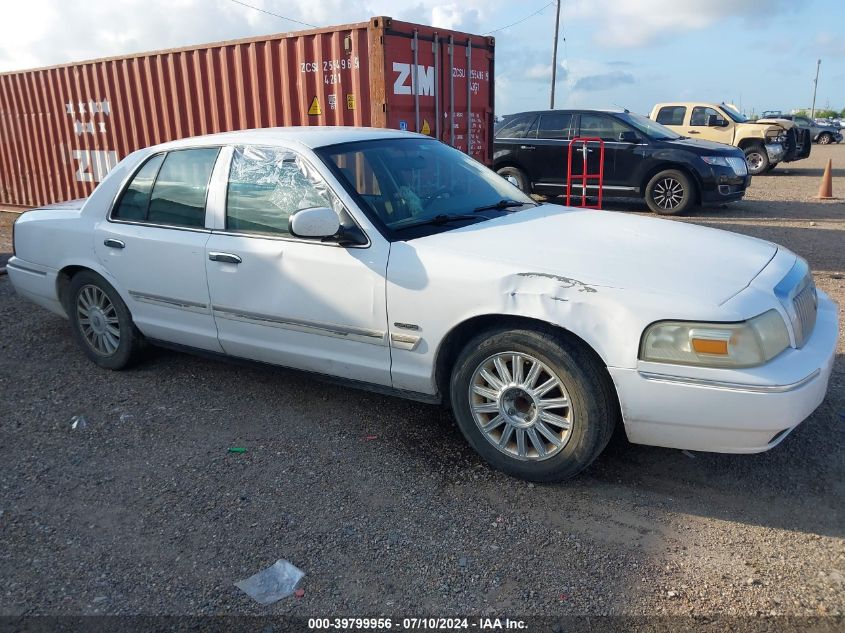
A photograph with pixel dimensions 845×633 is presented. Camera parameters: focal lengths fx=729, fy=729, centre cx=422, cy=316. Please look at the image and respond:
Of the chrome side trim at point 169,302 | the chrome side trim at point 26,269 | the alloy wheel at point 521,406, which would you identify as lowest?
the alloy wheel at point 521,406

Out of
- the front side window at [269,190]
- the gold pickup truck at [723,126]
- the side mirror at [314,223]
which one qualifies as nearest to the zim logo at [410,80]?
the front side window at [269,190]

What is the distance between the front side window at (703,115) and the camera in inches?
697

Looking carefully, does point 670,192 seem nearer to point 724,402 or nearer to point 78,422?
point 724,402

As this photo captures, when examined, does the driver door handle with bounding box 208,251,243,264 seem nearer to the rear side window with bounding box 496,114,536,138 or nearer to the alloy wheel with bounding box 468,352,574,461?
the alloy wheel with bounding box 468,352,574,461

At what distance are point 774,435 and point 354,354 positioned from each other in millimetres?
2008

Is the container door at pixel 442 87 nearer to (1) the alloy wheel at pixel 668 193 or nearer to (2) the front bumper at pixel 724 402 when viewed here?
(1) the alloy wheel at pixel 668 193

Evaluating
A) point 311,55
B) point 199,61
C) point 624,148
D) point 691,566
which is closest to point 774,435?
point 691,566

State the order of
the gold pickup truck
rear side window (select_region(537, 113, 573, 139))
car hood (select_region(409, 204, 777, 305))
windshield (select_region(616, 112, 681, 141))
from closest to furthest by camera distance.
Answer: car hood (select_region(409, 204, 777, 305))
windshield (select_region(616, 112, 681, 141))
rear side window (select_region(537, 113, 573, 139))
the gold pickup truck

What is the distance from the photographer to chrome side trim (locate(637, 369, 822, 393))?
114 inches

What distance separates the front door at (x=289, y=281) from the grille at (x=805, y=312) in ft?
6.21

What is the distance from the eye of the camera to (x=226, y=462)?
3791 millimetres

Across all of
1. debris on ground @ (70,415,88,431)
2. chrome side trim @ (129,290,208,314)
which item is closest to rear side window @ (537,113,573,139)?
chrome side trim @ (129,290,208,314)

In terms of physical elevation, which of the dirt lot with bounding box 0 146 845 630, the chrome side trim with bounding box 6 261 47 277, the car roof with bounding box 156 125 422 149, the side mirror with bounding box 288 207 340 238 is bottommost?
the dirt lot with bounding box 0 146 845 630

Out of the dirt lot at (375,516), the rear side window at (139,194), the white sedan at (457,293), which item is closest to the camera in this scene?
the dirt lot at (375,516)
